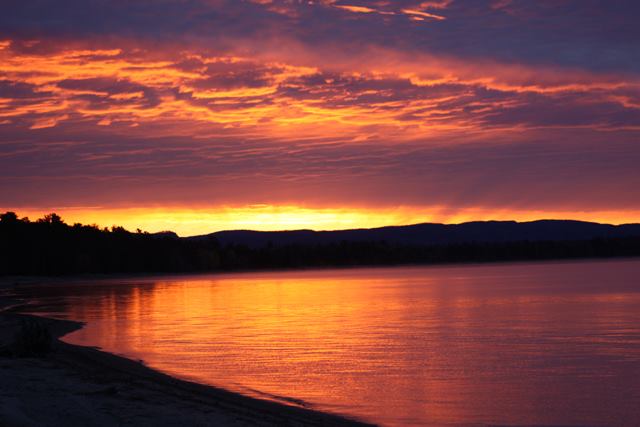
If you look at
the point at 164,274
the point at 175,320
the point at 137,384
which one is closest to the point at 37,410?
the point at 137,384

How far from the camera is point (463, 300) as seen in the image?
194 feet

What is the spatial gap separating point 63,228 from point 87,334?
129595 millimetres

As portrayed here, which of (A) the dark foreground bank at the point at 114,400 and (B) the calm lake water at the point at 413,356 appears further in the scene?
(B) the calm lake water at the point at 413,356

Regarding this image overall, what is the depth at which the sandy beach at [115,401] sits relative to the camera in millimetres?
13578

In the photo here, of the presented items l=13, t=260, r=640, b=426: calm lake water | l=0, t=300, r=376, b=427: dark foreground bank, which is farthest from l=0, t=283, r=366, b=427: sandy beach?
l=13, t=260, r=640, b=426: calm lake water

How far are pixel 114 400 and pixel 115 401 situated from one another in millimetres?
111

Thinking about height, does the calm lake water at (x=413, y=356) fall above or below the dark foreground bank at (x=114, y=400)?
below

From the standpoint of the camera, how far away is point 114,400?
50.9 ft

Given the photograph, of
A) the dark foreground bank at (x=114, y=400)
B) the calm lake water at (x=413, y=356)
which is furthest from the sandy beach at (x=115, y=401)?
the calm lake water at (x=413, y=356)

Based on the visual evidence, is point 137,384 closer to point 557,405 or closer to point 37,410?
point 37,410

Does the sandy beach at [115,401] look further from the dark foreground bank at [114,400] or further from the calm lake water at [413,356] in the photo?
the calm lake water at [413,356]

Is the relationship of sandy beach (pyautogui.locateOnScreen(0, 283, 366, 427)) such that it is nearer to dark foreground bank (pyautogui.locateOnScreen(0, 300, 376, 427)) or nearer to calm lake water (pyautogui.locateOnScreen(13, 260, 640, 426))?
dark foreground bank (pyautogui.locateOnScreen(0, 300, 376, 427))

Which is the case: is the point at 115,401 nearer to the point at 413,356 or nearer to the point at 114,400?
the point at 114,400

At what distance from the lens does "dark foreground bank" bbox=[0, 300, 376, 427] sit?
13586mm
